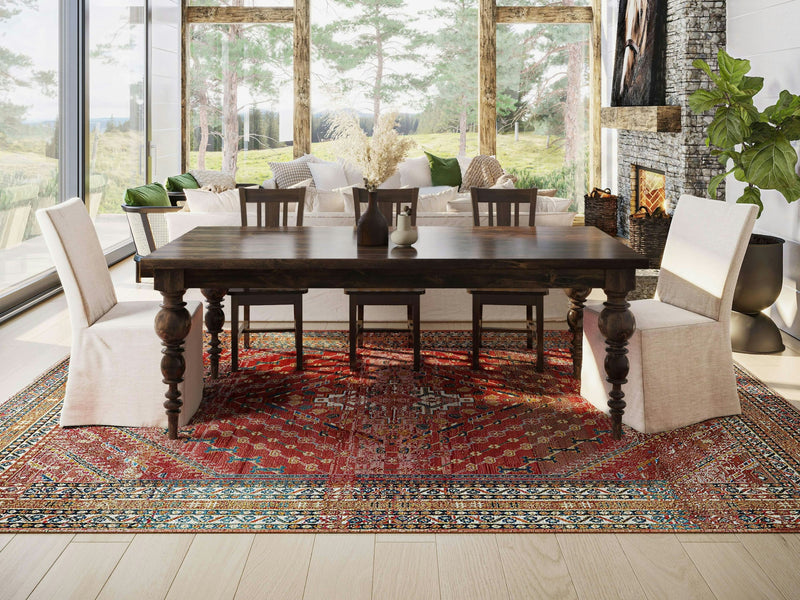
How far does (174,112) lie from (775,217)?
23.7 feet

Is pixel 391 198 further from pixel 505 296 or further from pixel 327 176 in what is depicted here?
pixel 327 176

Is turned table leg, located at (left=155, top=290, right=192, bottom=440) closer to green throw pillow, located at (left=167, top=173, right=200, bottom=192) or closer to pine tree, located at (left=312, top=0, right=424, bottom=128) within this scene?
green throw pillow, located at (left=167, top=173, right=200, bottom=192)

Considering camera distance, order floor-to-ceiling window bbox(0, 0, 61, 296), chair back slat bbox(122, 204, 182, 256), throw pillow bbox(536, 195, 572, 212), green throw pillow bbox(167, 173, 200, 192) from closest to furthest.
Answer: throw pillow bbox(536, 195, 572, 212) → floor-to-ceiling window bbox(0, 0, 61, 296) → chair back slat bbox(122, 204, 182, 256) → green throw pillow bbox(167, 173, 200, 192)

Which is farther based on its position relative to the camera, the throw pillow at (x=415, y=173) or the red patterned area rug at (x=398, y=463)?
the throw pillow at (x=415, y=173)

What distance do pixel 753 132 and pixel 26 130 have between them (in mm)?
4931

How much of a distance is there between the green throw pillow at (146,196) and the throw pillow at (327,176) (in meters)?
1.91

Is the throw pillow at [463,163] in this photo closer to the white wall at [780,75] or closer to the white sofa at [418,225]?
the white wall at [780,75]

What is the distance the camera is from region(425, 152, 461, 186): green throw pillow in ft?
29.6

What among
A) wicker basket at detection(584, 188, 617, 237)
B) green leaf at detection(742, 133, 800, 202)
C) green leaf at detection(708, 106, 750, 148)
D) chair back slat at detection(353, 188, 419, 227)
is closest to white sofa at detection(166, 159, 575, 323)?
chair back slat at detection(353, 188, 419, 227)

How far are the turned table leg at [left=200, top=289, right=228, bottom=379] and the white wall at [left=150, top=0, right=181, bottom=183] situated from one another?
5236 mm

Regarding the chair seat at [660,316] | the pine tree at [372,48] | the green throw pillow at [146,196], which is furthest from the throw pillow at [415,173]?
the chair seat at [660,316]

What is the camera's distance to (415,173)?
891cm

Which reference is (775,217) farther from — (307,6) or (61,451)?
(307,6)

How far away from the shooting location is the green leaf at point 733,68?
201 inches
